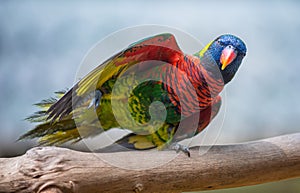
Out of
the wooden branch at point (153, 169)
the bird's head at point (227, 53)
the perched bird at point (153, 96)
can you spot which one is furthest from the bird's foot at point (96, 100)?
the bird's head at point (227, 53)

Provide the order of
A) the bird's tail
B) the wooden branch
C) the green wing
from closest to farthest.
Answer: the wooden branch → the green wing → the bird's tail

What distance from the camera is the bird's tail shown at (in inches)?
45.6

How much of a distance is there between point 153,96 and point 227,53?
0.26 metres

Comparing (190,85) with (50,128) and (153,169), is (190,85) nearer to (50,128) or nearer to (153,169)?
(153,169)

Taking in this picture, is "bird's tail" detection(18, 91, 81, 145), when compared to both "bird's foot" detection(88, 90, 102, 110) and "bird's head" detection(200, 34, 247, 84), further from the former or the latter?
"bird's head" detection(200, 34, 247, 84)

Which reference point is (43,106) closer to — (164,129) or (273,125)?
(164,129)

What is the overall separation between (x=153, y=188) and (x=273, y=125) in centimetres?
123

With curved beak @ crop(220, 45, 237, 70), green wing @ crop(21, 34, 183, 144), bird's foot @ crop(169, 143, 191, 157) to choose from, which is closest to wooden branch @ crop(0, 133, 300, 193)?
bird's foot @ crop(169, 143, 191, 157)

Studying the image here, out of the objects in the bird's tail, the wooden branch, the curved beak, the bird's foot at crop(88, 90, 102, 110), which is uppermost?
the curved beak

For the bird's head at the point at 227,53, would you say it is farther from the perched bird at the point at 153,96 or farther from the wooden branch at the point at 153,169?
the wooden branch at the point at 153,169

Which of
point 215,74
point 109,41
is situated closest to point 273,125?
point 215,74

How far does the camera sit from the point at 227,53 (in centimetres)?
112

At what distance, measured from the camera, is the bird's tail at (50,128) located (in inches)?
45.6

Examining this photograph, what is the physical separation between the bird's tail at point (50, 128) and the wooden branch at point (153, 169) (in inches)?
7.1
